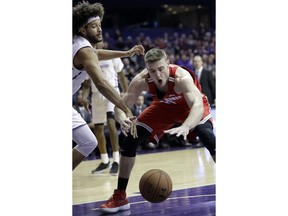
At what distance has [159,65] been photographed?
383 cm

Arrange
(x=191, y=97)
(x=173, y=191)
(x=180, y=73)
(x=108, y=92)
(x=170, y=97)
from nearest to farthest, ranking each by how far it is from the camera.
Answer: (x=108, y=92) → (x=191, y=97) → (x=180, y=73) → (x=170, y=97) → (x=173, y=191)

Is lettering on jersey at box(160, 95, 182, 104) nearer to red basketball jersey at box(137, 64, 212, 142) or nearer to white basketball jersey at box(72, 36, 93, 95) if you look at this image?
red basketball jersey at box(137, 64, 212, 142)

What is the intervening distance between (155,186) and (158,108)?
0.65m

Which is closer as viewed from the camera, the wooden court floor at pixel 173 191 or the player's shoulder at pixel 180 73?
the player's shoulder at pixel 180 73

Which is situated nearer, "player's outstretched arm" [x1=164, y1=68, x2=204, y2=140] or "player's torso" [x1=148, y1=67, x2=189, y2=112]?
"player's outstretched arm" [x1=164, y1=68, x2=204, y2=140]

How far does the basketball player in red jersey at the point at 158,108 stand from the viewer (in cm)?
386

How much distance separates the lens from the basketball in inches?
151

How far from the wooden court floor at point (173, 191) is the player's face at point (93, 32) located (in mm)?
1342

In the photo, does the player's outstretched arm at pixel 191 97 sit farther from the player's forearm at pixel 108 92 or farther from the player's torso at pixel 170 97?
the player's forearm at pixel 108 92

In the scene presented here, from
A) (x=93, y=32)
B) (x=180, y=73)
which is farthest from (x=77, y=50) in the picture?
(x=180, y=73)

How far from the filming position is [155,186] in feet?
12.6

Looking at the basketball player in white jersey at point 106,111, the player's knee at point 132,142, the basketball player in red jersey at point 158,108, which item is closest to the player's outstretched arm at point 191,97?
the basketball player in red jersey at point 158,108

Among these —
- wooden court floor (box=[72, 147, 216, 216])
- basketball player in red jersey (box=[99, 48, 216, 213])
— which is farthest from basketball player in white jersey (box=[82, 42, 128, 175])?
basketball player in red jersey (box=[99, 48, 216, 213])

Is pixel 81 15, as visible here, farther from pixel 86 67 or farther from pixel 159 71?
pixel 159 71
